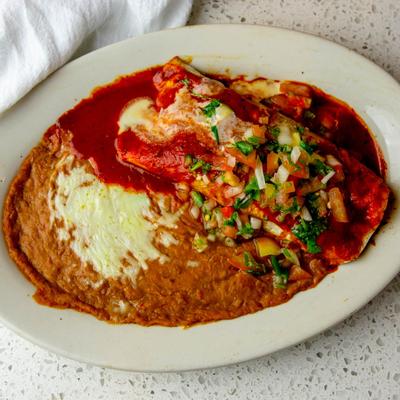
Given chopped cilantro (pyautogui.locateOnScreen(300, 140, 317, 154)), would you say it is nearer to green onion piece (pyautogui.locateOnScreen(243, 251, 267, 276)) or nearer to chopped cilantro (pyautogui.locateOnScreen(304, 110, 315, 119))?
chopped cilantro (pyautogui.locateOnScreen(304, 110, 315, 119))

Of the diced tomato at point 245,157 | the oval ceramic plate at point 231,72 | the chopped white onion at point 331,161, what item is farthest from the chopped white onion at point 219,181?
the oval ceramic plate at point 231,72

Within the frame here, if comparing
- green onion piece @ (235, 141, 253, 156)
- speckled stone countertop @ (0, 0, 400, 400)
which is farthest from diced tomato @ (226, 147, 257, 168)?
speckled stone countertop @ (0, 0, 400, 400)

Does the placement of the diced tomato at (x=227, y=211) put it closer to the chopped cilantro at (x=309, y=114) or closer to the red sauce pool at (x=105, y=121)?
the red sauce pool at (x=105, y=121)

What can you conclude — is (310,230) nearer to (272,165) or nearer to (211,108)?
(272,165)

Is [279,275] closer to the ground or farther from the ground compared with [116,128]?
closer to the ground

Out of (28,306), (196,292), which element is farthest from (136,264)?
(28,306)

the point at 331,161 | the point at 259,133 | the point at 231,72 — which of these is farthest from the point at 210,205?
the point at 231,72
